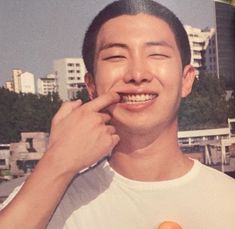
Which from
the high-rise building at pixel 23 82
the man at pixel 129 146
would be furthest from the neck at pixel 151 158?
the high-rise building at pixel 23 82

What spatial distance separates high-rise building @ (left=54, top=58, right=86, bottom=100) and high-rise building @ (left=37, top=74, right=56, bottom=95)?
0.01 meters

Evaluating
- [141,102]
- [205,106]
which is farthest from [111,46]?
[205,106]

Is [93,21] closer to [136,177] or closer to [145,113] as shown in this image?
[145,113]

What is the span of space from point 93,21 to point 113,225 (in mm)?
415

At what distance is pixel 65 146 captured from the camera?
31.4 inches

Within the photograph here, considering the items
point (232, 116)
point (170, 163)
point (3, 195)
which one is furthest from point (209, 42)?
point (3, 195)

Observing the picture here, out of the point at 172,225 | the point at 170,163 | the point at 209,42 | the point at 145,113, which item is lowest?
the point at 172,225

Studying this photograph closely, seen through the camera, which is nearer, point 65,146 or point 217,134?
point 65,146

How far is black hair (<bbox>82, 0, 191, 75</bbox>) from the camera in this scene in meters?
0.83

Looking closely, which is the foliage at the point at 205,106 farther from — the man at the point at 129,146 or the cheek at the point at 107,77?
the cheek at the point at 107,77

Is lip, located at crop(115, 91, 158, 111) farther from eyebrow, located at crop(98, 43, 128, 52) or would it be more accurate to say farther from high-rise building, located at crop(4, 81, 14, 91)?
high-rise building, located at crop(4, 81, 14, 91)

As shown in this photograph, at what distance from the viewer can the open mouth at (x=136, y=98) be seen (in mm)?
820

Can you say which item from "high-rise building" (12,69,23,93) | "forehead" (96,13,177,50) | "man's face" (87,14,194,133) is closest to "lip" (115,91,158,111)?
"man's face" (87,14,194,133)

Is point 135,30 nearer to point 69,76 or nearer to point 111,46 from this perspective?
point 111,46
